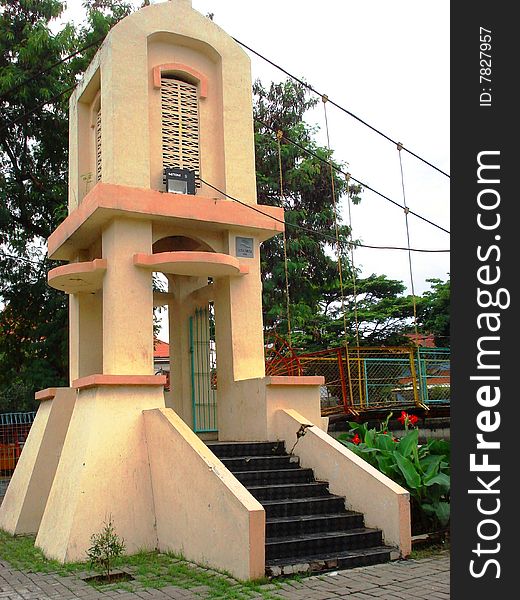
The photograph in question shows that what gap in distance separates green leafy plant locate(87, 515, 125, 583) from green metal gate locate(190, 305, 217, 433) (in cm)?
327

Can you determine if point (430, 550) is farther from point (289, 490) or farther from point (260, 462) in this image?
point (260, 462)

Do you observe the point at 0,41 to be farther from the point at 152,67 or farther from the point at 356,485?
the point at 356,485

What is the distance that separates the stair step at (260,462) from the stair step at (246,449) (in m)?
0.10

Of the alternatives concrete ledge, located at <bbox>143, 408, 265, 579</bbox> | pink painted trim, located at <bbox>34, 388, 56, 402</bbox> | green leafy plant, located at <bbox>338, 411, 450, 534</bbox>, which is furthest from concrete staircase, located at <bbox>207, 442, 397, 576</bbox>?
pink painted trim, located at <bbox>34, 388, 56, 402</bbox>

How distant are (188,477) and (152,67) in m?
5.65

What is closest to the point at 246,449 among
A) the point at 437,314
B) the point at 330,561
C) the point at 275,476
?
the point at 275,476

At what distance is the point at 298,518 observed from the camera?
736 cm

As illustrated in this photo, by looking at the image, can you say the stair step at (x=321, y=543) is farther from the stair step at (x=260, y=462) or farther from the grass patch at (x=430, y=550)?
the stair step at (x=260, y=462)

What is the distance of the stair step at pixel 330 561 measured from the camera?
645cm

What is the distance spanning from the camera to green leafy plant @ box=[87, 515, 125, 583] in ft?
23.0

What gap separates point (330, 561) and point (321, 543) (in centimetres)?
34

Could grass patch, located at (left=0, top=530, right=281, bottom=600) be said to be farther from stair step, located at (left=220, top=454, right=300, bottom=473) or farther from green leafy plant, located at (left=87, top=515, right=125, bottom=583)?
stair step, located at (left=220, top=454, right=300, bottom=473)

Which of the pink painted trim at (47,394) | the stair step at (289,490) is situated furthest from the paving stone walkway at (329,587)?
the pink painted trim at (47,394)

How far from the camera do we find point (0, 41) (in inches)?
677
